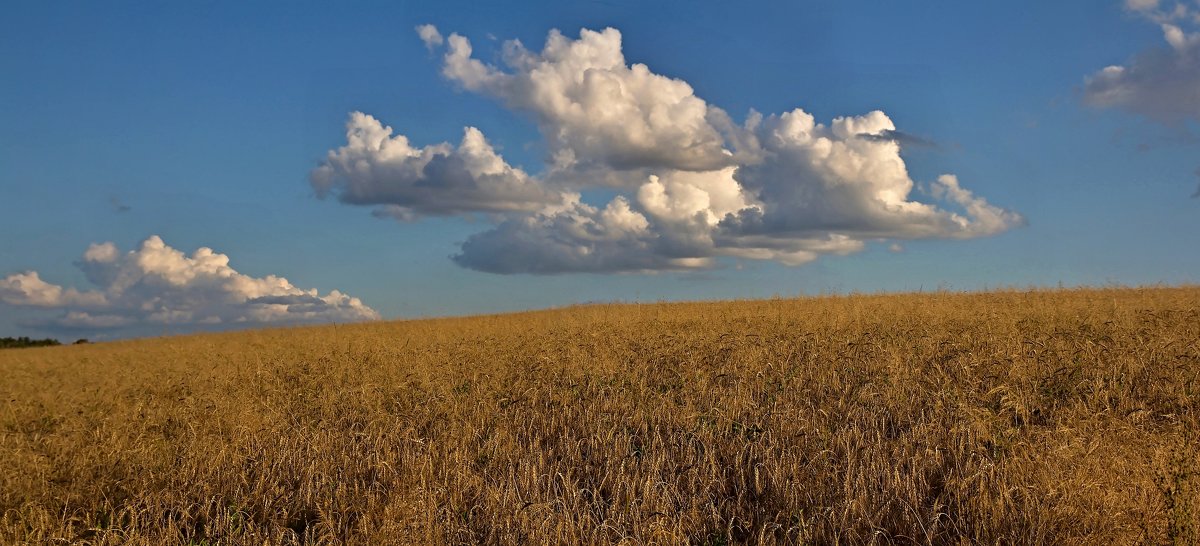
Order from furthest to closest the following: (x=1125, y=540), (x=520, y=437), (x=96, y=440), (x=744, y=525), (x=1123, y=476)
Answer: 1. (x=96, y=440)
2. (x=520, y=437)
3. (x=1123, y=476)
4. (x=744, y=525)
5. (x=1125, y=540)

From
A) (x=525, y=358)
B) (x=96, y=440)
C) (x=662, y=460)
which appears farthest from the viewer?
(x=525, y=358)

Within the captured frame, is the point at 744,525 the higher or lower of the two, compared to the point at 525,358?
lower

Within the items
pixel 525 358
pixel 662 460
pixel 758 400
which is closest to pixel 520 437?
pixel 662 460

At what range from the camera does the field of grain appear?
5.49m

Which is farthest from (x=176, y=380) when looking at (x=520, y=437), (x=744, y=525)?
(x=744, y=525)

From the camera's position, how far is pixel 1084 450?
6.52m

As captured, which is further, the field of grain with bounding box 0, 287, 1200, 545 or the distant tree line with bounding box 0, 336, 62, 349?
the distant tree line with bounding box 0, 336, 62, 349

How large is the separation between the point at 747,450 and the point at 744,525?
144cm

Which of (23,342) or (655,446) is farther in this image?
(23,342)

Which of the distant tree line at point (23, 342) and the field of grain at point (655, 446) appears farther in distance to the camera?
the distant tree line at point (23, 342)

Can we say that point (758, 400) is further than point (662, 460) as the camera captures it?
Yes

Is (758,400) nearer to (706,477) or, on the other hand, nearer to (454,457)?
(706,477)

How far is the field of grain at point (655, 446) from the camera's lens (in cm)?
549

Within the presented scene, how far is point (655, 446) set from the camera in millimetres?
7176
